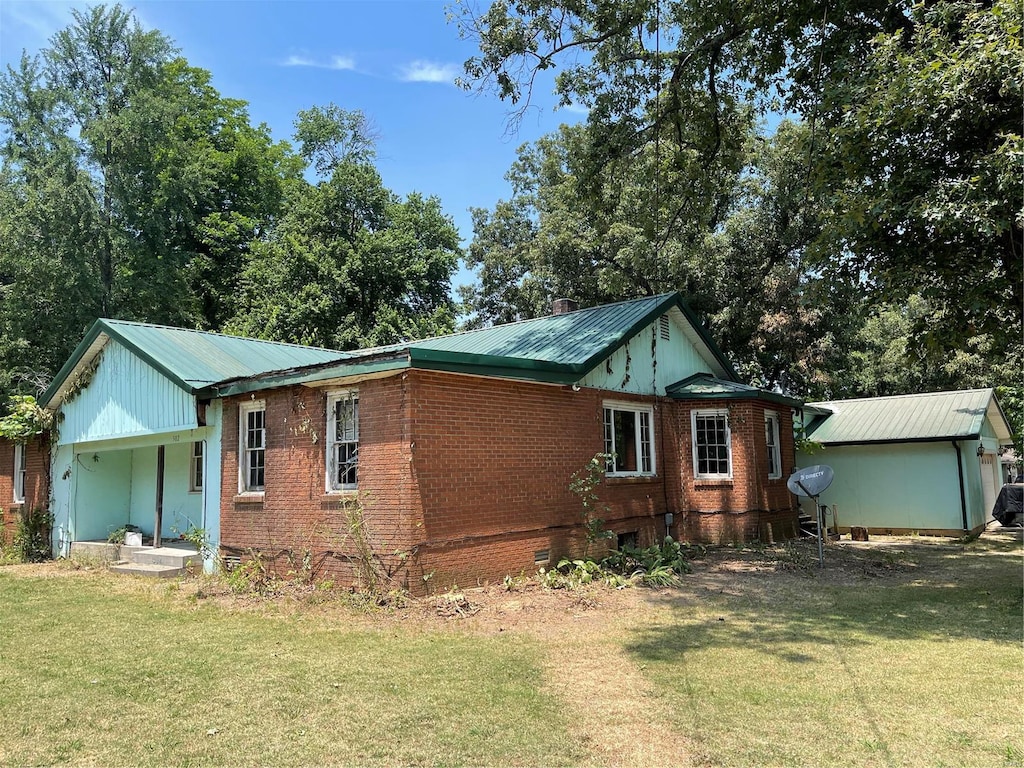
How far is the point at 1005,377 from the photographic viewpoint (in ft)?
94.3

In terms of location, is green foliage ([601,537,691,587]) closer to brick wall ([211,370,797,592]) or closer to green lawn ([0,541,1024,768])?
brick wall ([211,370,797,592])

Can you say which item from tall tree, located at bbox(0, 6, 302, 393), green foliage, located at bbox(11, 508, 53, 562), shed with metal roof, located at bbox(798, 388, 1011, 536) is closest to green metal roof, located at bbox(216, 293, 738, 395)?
shed with metal roof, located at bbox(798, 388, 1011, 536)

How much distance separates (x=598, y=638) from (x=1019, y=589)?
667 centimetres

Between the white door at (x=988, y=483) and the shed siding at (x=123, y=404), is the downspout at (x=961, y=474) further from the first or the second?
the shed siding at (x=123, y=404)

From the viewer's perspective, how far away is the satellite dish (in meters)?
12.7

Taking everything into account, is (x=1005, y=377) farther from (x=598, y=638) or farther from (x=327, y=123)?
(x=327, y=123)

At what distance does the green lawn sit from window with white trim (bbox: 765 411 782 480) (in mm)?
5791

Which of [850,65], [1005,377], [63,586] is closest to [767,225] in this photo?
[1005,377]

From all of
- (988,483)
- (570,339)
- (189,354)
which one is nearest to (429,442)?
(570,339)

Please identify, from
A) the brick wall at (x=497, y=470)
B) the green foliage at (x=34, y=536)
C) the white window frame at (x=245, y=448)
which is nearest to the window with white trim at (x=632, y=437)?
the brick wall at (x=497, y=470)

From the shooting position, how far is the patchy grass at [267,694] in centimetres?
470

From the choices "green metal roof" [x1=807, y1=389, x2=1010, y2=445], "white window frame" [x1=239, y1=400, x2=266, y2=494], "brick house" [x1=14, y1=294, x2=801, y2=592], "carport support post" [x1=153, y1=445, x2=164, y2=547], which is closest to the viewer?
"brick house" [x1=14, y1=294, x2=801, y2=592]

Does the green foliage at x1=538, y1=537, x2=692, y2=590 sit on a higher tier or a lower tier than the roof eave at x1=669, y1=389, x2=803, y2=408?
lower

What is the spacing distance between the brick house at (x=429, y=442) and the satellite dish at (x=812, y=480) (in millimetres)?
1755
